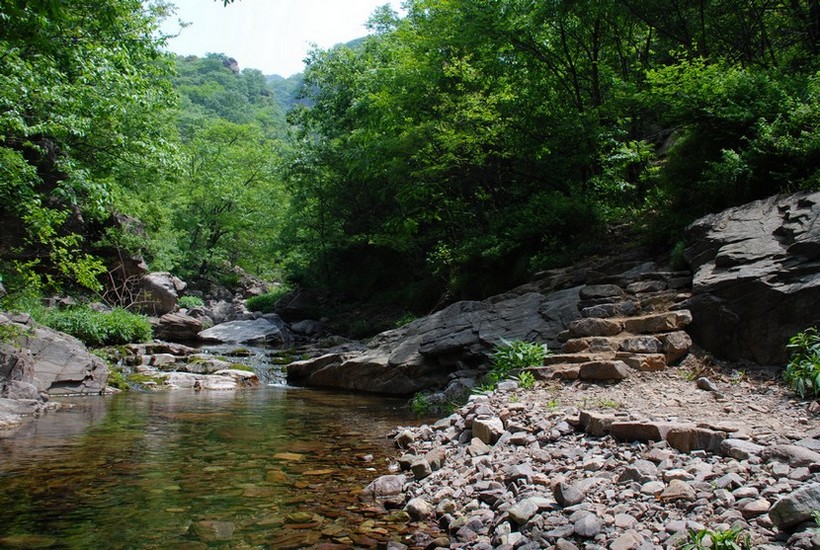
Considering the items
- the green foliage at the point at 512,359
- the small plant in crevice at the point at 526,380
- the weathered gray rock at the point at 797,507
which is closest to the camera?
the weathered gray rock at the point at 797,507

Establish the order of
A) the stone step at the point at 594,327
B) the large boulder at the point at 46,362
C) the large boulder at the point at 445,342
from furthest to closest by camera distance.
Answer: the large boulder at the point at 445,342
the large boulder at the point at 46,362
the stone step at the point at 594,327

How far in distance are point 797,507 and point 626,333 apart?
5.84 metres

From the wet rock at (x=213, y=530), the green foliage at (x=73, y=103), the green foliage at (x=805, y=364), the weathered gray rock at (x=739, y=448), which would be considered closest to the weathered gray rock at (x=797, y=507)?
the weathered gray rock at (x=739, y=448)

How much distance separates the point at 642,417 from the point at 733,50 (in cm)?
1423

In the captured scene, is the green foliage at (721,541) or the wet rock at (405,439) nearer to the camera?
the green foliage at (721,541)

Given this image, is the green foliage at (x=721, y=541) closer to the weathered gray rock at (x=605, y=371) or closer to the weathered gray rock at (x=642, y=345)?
the weathered gray rock at (x=605, y=371)

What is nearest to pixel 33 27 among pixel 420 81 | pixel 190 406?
pixel 190 406

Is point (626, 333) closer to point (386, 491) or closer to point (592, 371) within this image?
point (592, 371)

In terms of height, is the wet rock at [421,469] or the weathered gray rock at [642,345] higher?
the weathered gray rock at [642,345]

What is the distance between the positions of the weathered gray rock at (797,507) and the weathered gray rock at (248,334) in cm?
2269

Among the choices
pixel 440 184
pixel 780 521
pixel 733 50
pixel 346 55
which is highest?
pixel 346 55

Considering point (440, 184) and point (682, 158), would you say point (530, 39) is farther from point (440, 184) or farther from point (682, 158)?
point (682, 158)

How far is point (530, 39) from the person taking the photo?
15.8 metres

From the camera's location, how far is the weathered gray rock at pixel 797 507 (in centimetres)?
292
